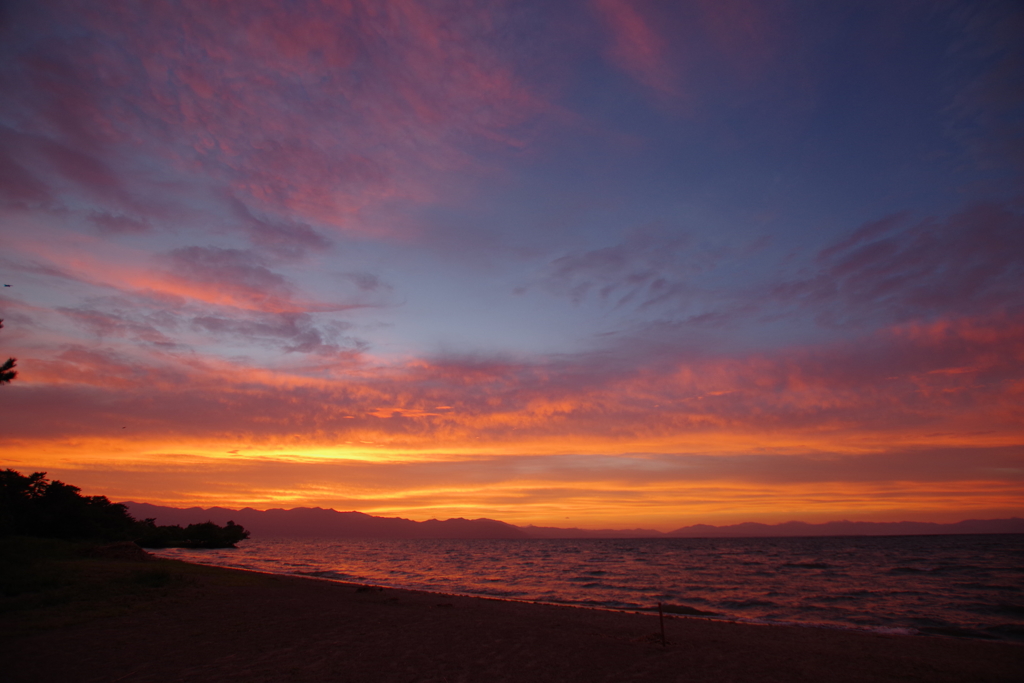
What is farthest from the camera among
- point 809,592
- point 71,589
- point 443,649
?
point 809,592

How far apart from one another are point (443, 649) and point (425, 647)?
533 mm

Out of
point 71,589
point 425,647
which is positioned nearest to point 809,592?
point 425,647

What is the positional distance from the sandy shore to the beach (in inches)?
2.1

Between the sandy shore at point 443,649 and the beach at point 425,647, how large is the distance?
5 cm

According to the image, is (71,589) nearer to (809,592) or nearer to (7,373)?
(7,373)

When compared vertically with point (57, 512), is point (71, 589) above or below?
below

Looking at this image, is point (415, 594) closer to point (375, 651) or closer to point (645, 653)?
point (375, 651)

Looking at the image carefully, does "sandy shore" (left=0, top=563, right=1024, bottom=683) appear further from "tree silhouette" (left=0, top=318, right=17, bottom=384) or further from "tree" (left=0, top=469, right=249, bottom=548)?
"tree" (left=0, top=469, right=249, bottom=548)

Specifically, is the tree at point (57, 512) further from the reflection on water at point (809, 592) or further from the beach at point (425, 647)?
the reflection on water at point (809, 592)

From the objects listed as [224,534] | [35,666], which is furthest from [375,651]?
[224,534]

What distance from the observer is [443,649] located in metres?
13.6

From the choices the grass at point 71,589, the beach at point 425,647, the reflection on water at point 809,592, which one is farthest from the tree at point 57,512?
the reflection on water at point 809,592

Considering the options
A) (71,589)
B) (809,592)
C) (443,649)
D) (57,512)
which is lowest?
(809,592)

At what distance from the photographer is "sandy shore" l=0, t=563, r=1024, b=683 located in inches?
437
